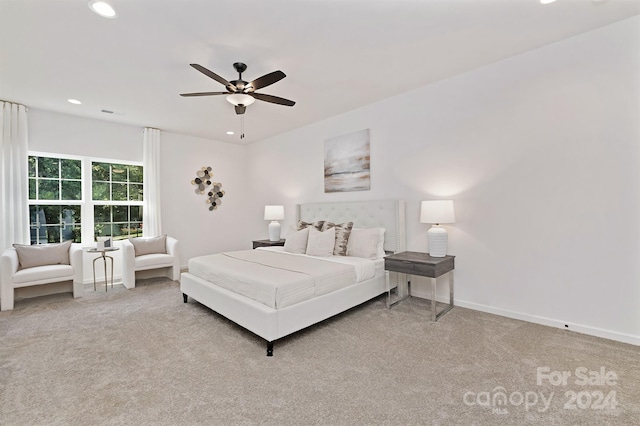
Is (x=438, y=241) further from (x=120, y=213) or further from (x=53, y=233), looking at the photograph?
(x=53, y=233)

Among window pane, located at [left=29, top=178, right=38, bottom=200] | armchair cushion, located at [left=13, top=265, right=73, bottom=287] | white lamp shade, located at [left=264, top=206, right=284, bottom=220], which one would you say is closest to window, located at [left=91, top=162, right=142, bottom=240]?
window pane, located at [left=29, top=178, right=38, bottom=200]

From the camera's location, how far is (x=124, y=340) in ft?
8.79

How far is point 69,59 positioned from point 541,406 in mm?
5009

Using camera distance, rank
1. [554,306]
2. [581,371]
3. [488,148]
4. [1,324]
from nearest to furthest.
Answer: [581,371] → [554,306] → [1,324] → [488,148]

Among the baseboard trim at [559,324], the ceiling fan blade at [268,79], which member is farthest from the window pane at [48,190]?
the baseboard trim at [559,324]

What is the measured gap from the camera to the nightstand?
3.04 m

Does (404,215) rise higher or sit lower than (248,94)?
lower

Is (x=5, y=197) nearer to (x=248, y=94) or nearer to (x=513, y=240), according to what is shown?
(x=248, y=94)

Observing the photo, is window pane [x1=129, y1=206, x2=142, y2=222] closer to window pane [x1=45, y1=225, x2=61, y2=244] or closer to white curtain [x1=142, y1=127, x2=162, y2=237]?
white curtain [x1=142, y1=127, x2=162, y2=237]

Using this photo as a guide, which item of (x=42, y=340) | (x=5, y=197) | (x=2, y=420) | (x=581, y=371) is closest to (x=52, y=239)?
(x=5, y=197)

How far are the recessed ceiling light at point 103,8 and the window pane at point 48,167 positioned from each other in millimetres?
3668

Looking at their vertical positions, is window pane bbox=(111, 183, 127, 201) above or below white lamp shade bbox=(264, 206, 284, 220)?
above

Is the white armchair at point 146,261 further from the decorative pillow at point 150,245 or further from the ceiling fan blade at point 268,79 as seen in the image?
the ceiling fan blade at point 268,79

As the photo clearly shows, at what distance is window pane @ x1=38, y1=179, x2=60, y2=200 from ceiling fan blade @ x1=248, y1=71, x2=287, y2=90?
421cm
